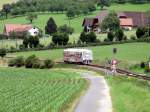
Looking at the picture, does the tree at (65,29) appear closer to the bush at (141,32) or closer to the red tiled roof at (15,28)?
the red tiled roof at (15,28)

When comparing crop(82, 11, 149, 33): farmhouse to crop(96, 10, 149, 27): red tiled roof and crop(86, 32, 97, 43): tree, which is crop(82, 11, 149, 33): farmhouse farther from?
crop(86, 32, 97, 43): tree

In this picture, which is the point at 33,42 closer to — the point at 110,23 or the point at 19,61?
the point at 19,61

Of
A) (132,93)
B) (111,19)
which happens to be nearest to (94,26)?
(111,19)

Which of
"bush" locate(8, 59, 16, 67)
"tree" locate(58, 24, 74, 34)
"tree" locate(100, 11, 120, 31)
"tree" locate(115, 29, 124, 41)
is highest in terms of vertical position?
"tree" locate(100, 11, 120, 31)

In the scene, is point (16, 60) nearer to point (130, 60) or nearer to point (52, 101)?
point (130, 60)

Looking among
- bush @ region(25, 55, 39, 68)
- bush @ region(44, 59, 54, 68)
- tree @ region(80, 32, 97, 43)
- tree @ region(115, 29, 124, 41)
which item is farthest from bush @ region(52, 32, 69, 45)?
bush @ region(44, 59, 54, 68)

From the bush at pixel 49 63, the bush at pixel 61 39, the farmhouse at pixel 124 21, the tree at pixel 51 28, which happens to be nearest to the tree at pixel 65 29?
the tree at pixel 51 28
